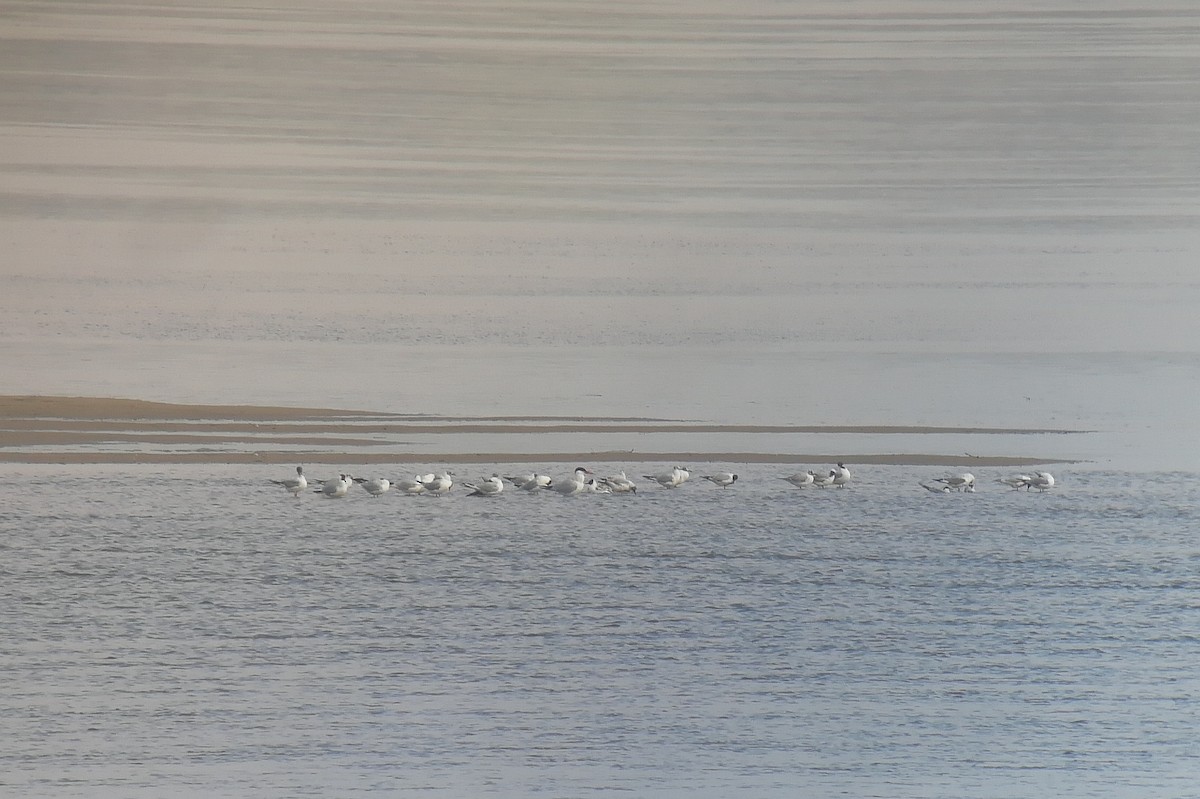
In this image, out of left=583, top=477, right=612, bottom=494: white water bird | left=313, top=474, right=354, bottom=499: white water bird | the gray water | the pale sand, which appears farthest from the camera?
the pale sand

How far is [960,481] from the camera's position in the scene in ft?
16.7

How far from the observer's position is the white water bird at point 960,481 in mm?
5094

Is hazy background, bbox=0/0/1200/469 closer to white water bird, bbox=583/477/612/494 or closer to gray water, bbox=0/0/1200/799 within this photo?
gray water, bbox=0/0/1200/799

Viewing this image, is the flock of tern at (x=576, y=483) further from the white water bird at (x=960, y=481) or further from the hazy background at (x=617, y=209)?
the hazy background at (x=617, y=209)

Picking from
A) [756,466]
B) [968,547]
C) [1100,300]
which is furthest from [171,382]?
[1100,300]

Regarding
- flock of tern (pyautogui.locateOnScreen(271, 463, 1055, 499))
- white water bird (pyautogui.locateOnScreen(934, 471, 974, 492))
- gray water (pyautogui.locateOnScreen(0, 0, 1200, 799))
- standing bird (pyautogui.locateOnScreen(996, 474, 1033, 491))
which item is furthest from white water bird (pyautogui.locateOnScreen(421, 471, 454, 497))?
standing bird (pyautogui.locateOnScreen(996, 474, 1033, 491))

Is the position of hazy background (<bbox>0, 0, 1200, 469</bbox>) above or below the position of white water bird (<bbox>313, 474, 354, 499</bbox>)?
above

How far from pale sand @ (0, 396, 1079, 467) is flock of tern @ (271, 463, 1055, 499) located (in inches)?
7.3

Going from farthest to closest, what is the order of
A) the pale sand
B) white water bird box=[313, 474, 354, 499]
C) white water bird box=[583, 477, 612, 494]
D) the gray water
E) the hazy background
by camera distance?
the hazy background
the pale sand
white water bird box=[583, 477, 612, 494]
white water bird box=[313, 474, 354, 499]
the gray water

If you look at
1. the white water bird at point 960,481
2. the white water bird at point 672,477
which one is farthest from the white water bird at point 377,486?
the white water bird at point 960,481

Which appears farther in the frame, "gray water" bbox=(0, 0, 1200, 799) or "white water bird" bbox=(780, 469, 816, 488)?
"white water bird" bbox=(780, 469, 816, 488)

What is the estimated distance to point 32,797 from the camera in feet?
10.1

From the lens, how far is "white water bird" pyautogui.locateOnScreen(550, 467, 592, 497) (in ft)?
16.4

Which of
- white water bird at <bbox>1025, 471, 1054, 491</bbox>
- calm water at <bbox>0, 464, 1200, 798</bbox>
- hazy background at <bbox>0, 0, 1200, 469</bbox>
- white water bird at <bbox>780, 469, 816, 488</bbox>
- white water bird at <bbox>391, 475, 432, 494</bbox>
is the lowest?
calm water at <bbox>0, 464, 1200, 798</bbox>
